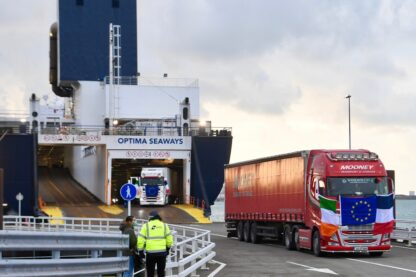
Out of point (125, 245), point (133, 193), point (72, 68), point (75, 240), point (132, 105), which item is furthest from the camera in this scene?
point (72, 68)

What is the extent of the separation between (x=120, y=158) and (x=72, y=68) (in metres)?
16.1

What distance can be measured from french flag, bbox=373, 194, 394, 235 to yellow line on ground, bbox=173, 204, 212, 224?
29280mm

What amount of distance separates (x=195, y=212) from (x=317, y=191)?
3182 centimetres

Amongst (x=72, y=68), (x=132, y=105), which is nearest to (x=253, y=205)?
(x=132, y=105)

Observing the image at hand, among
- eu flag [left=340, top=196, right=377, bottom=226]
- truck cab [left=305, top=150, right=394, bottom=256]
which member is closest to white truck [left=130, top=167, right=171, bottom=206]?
truck cab [left=305, top=150, right=394, bottom=256]

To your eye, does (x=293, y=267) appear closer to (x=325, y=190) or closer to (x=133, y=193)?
(x=325, y=190)

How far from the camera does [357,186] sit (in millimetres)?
27469

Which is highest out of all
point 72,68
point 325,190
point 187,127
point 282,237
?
point 72,68

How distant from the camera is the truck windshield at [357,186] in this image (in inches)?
1075

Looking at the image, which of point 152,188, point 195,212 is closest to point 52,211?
point 152,188

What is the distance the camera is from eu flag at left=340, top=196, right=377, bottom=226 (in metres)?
27.0

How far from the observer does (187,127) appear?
66.3m

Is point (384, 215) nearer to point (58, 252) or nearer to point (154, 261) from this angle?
point (154, 261)

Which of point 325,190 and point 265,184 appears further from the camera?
point 265,184
